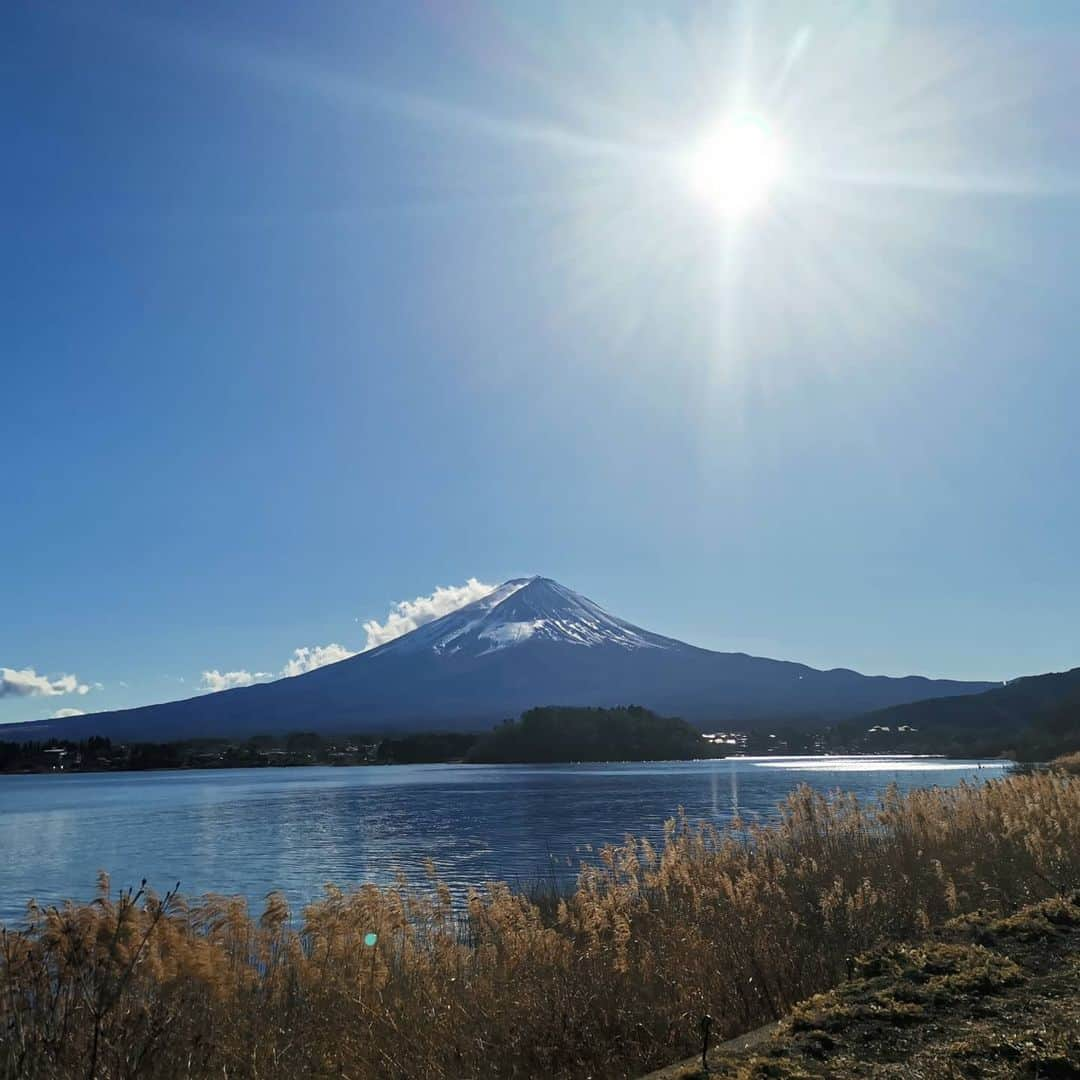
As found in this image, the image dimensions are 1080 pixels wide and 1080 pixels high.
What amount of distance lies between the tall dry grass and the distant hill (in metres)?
83.8

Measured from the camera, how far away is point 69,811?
50.5 metres

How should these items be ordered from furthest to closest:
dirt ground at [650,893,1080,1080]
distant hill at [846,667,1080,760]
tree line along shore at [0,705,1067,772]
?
tree line along shore at [0,705,1067,772], distant hill at [846,667,1080,760], dirt ground at [650,893,1080,1080]

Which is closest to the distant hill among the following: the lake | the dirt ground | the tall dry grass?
the lake

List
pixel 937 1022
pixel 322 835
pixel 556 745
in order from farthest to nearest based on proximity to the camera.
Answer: pixel 556 745 < pixel 322 835 < pixel 937 1022

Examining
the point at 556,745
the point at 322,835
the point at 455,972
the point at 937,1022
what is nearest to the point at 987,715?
the point at 556,745

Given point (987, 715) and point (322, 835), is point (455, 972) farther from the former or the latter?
point (987, 715)

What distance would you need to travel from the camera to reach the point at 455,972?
7445mm

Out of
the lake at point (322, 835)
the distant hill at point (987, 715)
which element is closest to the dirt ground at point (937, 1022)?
the lake at point (322, 835)

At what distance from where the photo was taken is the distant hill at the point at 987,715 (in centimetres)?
10306

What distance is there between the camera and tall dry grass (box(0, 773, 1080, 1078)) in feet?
17.8

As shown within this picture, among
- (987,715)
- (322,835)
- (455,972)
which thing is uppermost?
(987,715)

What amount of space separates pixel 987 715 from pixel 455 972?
140m

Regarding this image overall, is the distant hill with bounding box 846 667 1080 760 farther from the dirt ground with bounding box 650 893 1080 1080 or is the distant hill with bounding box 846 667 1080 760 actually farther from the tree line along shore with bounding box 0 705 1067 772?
the dirt ground with bounding box 650 893 1080 1080

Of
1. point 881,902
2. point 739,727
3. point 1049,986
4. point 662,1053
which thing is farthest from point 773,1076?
point 739,727
